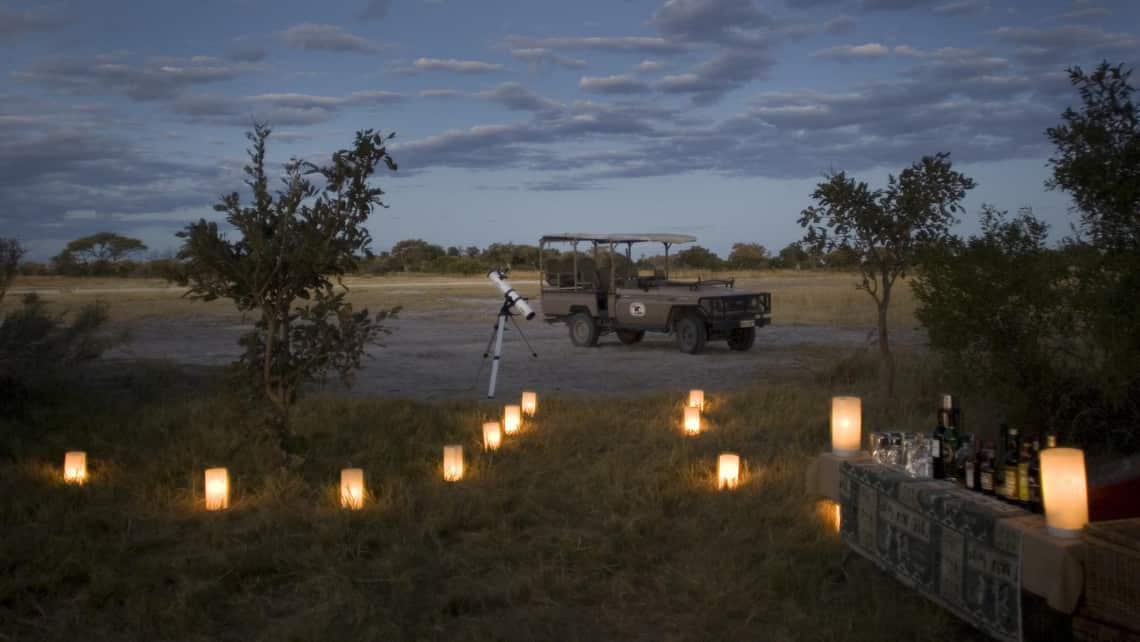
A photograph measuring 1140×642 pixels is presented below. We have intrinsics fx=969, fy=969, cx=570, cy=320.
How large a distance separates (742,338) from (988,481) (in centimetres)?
1359

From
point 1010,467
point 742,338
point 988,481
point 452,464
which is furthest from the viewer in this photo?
point 742,338

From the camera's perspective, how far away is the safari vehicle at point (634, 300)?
17156mm

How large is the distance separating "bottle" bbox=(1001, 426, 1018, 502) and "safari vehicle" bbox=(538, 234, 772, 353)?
12552 millimetres

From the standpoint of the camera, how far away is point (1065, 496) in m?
3.37

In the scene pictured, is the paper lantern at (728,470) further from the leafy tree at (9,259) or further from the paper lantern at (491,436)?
the leafy tree at (9,259)

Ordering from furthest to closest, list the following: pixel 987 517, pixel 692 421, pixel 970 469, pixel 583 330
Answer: pixel 583 330 → pixel 692 421 → pixel 970 469 → pixel 987 517

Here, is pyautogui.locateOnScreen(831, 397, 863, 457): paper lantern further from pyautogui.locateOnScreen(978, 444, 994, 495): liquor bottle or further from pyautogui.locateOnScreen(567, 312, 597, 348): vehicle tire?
pyautogui.locateOnScreen(567, 312, 597, 348): vehicle tire

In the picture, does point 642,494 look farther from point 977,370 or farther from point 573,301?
point 573,301

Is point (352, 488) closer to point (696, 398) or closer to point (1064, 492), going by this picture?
point (1064, 492)

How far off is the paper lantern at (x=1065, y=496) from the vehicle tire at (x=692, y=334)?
44.7 ft

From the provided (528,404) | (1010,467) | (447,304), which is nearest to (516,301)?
(528,404)

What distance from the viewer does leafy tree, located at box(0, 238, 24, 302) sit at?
9922 mm

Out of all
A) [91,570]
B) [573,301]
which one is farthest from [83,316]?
[573,301]

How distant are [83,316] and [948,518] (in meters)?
10.4
